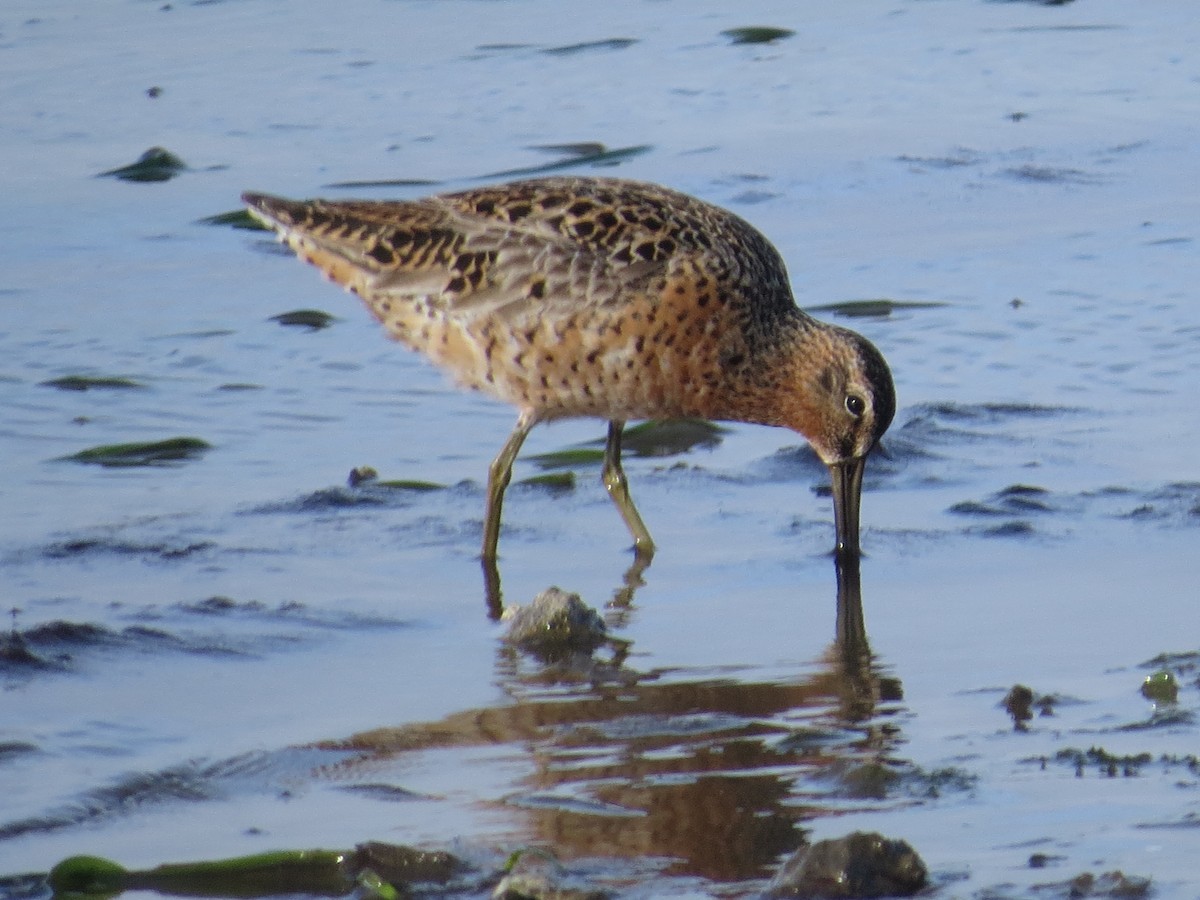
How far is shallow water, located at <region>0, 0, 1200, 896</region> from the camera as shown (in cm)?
450

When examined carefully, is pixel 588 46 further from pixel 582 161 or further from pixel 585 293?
pixel 585 293

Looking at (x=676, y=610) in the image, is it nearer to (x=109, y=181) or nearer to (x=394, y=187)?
(x=394, y=187)

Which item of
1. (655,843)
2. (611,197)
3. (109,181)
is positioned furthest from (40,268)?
(655,843)

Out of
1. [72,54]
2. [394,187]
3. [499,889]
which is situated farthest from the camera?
[72,54]

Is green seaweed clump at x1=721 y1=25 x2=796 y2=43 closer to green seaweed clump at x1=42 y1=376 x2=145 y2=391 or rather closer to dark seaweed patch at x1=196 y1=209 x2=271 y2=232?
dark seaweed patch at x1=196 y1=209 x2=271 y2=232

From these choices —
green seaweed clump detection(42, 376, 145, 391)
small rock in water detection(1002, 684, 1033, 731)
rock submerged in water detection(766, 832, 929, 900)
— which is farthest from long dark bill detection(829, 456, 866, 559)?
green seaweed clump detection(42, 376, 145, 391)

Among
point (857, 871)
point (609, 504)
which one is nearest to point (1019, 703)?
point (857, 871)

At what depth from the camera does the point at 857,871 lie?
Answer: 12.7 feet

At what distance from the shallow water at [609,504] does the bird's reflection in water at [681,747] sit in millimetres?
15

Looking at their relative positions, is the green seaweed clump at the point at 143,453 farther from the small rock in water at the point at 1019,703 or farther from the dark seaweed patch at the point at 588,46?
the dark seaweed patch at the point at 588,46

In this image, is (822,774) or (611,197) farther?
(611,197)

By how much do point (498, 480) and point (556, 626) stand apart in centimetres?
114

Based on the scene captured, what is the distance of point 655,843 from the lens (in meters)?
4.26

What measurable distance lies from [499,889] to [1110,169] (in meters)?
7.83
